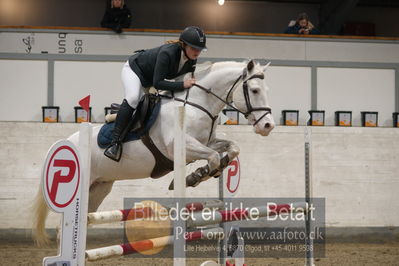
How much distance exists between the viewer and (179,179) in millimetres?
2430

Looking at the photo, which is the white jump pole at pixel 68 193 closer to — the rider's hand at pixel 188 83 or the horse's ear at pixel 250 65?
the rider's hand at pixel 188 83

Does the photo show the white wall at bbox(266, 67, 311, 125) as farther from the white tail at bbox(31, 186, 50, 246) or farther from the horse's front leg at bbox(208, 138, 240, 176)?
the white tail at bbox(31, 186, 50, 246)

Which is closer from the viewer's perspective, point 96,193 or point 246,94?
point 246,94

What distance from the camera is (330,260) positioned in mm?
5055

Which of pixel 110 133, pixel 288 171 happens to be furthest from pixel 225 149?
pixel 288 171

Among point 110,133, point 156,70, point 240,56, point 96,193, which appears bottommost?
point 96,193

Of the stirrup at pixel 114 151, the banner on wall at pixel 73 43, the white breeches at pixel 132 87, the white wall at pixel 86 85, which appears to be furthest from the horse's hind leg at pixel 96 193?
the banner on wall at pixel 73 43

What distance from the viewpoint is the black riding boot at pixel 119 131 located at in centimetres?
349

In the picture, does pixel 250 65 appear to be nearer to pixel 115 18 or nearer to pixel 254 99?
pixel 254 99

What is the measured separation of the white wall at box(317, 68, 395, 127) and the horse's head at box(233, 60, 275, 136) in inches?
143

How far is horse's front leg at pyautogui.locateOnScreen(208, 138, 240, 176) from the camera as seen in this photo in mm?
3420

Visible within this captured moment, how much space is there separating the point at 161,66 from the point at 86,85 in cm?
337

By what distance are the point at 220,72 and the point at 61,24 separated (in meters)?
5.50

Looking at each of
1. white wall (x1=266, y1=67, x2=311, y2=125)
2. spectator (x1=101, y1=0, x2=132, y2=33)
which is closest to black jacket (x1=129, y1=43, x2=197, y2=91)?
spectator (x1=101, y1=0, x2=132, y2=33)
